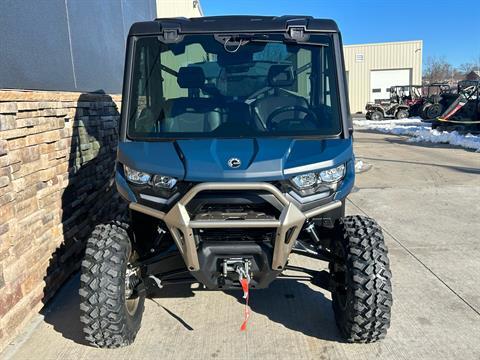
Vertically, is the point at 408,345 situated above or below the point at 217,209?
below

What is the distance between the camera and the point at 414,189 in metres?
8.08

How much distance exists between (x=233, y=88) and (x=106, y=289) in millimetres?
1674

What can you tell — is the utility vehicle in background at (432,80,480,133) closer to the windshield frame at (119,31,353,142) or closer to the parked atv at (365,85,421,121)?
the parked atv at (365,85,421,121)

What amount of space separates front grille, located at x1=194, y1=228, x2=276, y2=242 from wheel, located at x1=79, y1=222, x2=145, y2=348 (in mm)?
575

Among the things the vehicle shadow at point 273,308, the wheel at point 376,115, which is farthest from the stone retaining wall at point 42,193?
the wheel at point 376,115

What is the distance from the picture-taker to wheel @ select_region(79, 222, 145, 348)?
3.04 meters

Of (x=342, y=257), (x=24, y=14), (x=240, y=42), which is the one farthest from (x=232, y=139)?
(x=24, y=14)

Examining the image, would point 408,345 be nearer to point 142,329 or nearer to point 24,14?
point 142,329

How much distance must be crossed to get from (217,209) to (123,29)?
6.45 metres

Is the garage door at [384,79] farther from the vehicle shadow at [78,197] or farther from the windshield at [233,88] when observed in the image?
the windshield at [233,88]

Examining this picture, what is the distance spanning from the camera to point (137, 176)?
3020mm

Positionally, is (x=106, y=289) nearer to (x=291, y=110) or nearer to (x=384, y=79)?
(x=291, y=110)

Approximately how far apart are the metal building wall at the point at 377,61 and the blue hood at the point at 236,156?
38784 mm

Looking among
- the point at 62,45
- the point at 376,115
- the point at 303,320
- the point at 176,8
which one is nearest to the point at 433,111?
the point at 376,115
